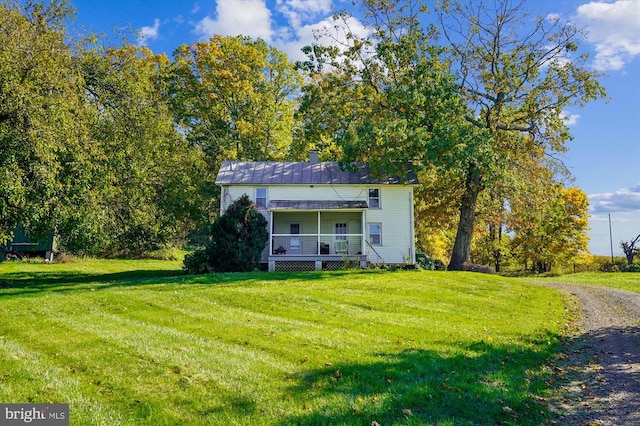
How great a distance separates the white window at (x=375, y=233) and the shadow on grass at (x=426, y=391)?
17.0 metres

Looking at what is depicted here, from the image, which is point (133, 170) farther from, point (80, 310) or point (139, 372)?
point (139, 372)

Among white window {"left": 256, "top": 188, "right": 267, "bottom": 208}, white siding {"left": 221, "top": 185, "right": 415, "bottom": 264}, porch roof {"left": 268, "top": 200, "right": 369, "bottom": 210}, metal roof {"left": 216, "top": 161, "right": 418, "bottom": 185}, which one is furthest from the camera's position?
metal roof {"left": 216, "top": 161, "right": 418, "bottom": 185}

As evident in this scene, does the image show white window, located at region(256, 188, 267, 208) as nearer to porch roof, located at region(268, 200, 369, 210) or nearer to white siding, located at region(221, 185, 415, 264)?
white siding, located at region(221, 185, 415, 264)

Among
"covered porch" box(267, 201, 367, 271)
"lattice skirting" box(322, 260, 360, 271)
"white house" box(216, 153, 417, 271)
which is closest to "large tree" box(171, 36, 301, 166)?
"white house" box(216, 153, 417, 271)

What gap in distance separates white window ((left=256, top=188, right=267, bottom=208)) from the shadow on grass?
58.8 ft

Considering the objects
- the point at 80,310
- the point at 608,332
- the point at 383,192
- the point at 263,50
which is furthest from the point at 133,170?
the point at 263,50

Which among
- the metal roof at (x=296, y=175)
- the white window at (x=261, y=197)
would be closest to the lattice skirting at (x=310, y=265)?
the white window at (x=261, y=197)

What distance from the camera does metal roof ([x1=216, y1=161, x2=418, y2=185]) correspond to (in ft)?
81.7

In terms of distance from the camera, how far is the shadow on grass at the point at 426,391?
5152 mm

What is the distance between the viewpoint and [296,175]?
25.6 m

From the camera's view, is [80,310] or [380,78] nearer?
[80,310]

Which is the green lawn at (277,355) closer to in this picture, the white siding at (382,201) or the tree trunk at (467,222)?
the white siding at (382,201)

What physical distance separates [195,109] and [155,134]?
16.9 m

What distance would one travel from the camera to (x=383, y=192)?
25156mm
